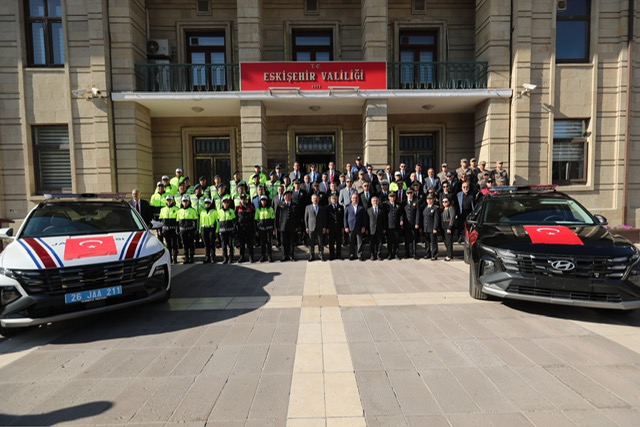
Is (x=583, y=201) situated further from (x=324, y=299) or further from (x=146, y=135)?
(x=146, y=135)

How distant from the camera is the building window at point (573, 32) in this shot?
11.5m

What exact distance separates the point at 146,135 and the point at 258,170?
514 centimetres

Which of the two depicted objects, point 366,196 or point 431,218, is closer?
point 431,218

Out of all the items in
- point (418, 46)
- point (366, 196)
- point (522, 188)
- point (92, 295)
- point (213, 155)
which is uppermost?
point (418, 46)

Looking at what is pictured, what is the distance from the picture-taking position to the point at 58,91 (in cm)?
1107

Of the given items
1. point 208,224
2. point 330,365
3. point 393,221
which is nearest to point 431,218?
point 393,221

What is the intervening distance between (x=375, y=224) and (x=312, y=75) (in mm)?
5910

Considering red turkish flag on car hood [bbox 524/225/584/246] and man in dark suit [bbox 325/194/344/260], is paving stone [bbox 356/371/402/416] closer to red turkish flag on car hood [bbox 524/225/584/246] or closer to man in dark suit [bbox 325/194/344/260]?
red turkish flag on car hood [bbox 524/225/584/246]

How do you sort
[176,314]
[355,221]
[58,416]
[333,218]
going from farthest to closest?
[333,218] < [355,221] < [176,314] < [58,416]

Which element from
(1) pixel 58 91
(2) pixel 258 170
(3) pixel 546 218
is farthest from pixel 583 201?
(1) pixel 58 91

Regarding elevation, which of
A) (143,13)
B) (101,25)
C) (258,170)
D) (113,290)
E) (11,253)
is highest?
(143,13)

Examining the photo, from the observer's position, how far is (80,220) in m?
5.16

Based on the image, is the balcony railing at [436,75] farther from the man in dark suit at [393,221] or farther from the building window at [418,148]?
the man in dark suit at [393,221]

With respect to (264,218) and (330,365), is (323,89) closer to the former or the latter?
(264,218)
